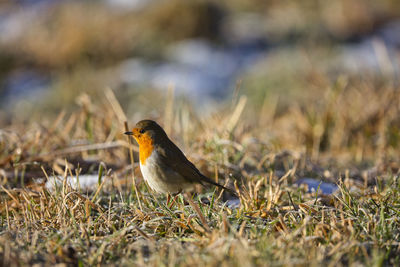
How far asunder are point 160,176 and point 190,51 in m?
7.43

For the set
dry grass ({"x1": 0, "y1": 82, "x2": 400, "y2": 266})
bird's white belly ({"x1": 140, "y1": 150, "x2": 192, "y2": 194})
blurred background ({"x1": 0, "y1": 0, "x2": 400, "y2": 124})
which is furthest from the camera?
blurred background ({"x1": 0, "y1": 0, "x2": 400, "y2": 124})

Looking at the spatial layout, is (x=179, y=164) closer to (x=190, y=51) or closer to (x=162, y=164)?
(x=162, y=164)

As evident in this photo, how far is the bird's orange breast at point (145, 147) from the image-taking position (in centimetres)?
266

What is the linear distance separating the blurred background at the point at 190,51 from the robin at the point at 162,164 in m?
3.89

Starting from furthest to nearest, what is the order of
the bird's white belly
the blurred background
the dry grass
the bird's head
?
the blurred background, the bird's head, the bird's white belly, the dry grass

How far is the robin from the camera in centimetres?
260

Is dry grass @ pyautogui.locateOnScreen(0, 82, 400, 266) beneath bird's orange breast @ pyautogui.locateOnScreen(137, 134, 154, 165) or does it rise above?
beneath

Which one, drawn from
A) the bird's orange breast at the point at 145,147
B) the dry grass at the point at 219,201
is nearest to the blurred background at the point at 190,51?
the dry grass at the point at 219,201

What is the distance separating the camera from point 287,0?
42.7ft

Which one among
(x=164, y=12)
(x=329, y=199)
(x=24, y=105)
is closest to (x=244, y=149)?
(x=329, y=199)

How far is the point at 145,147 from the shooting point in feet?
8.83

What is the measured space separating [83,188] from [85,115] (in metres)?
1.25

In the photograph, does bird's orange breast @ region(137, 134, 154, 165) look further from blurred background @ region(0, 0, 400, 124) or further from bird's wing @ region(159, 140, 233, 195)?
blurred background @ region(0, 0, 400, 124)

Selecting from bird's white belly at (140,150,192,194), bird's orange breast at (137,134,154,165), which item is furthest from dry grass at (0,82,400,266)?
bird's orange breast at (137,134,154,165)
